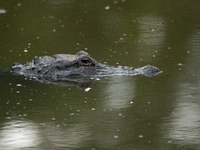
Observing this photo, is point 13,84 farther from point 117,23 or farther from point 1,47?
point 117,23

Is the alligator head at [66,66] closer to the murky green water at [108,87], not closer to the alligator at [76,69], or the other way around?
the alligator at [76,69]

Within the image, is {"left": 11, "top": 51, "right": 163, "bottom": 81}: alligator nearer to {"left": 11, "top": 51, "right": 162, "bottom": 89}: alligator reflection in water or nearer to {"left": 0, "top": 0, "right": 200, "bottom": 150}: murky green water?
{"left": 11, "top": 51, "right": 162, "bottom": 89}: alligator reflection in water

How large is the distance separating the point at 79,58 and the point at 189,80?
191 cm

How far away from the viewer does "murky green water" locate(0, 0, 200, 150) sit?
178 inches

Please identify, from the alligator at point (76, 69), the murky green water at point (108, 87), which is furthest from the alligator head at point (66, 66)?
the murky green water at point (108, 87)

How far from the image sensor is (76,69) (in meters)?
6.93

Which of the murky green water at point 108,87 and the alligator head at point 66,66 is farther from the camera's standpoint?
the alligator head at point 66,66

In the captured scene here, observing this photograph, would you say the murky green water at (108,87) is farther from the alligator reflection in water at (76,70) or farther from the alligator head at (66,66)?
the alligator head at (66,66)

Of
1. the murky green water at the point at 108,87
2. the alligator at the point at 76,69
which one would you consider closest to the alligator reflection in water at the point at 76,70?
the alligator at the point at 76,69

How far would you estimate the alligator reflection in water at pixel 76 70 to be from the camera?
6840mm

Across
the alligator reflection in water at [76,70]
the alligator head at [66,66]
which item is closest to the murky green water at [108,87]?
the alligator reflection in water at [76,70]

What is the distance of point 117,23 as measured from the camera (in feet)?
35.4

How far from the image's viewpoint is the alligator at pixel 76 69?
6.86 meters

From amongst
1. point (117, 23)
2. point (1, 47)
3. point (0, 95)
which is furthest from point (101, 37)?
point (0, 95)
